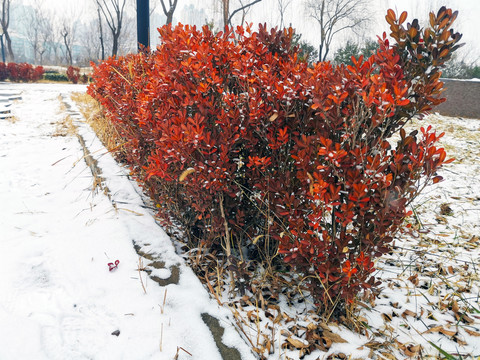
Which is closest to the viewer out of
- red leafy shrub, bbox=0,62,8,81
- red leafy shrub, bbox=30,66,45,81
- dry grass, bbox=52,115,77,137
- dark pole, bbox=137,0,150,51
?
dry grass, bbox=52,115,77,137

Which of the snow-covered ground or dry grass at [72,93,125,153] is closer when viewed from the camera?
the snow-covered ground

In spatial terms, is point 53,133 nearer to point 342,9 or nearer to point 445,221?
point 445,221

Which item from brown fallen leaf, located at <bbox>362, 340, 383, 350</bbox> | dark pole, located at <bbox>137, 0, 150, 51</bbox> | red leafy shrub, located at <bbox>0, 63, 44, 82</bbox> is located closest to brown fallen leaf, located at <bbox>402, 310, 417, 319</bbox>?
brown fallen leaf, located at <bbox>362, 340, 383, 350</bbox>

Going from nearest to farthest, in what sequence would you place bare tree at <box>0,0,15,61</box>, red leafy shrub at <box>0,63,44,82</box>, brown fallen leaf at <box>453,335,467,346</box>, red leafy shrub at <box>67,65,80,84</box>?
brown fallen leaf at <box>453,335,467,346</box>
red leafy shrub at <box>0,63,44,82</box>
red leafy shrub at <box>67,65,80,84</box>
bare tree at <box>0,0,15,61</box>

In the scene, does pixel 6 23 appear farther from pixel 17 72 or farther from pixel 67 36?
pixel 17 72

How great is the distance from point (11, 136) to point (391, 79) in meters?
5.60

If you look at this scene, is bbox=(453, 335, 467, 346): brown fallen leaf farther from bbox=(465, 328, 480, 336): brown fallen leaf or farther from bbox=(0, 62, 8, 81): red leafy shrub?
bbox=(0, 62, 8, 81): red leafy shrub

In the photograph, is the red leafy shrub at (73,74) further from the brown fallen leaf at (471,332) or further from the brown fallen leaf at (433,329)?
the brown fallen leaf at (471,332)

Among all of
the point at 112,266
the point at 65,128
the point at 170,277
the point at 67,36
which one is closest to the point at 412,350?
the point at 170,277

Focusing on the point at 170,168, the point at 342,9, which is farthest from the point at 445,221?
the point at 342,9

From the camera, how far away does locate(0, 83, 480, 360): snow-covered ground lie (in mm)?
1500

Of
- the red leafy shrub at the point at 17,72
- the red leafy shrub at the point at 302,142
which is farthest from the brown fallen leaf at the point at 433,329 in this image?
the red leafy shrub at the point at 17,72

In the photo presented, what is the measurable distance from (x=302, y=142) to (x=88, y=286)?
1.48 metres

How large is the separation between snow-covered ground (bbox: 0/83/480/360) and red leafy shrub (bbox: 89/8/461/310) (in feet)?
0.85
